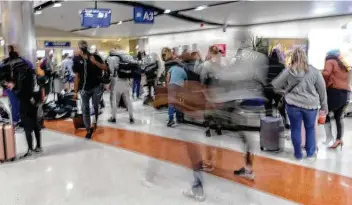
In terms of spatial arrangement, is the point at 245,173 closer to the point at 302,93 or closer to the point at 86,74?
the point at 302,93

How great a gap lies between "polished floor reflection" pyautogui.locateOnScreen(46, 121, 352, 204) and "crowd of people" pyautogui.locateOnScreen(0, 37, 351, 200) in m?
0.17

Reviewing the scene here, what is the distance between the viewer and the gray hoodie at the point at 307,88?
4195mm

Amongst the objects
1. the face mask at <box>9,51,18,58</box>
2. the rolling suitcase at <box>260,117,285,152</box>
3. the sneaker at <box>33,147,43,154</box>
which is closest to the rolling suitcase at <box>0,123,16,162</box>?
the sneaker at <box>33,147,43,154</box>

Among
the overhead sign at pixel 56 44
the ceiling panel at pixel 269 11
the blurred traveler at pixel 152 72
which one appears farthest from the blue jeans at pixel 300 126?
the overhead sign at pixel 56 44

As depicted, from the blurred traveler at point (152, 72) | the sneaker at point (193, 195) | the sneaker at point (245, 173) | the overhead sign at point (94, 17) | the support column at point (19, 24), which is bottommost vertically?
the sneaker at point (193, 195)

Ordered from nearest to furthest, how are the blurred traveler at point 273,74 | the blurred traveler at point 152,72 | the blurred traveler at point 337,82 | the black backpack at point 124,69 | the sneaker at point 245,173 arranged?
1. the sneaker at point 245,173
2. the blurred traveler at point 337,82
3. the blurred traveler at point 273,74
4. the black backpack at point 124,69
5. the blurred traveler at point 152,72

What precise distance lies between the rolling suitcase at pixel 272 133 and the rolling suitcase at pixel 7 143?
10.6ft

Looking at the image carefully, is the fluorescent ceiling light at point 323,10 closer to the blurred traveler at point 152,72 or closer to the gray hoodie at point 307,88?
the blurred traveler at point 152,72

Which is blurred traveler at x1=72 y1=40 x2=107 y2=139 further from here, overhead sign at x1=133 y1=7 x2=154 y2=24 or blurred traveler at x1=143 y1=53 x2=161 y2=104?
overhead sign at x1=133 y1=7 x2=154 y2=24

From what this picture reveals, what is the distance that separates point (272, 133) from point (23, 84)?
325 cm

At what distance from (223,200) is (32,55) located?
4.98 meters

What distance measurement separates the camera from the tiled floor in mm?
3275

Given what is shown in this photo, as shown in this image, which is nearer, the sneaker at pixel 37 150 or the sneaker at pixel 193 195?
the sneaker at pixel 193 195

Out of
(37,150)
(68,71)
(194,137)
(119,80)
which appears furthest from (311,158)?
(68,71)
